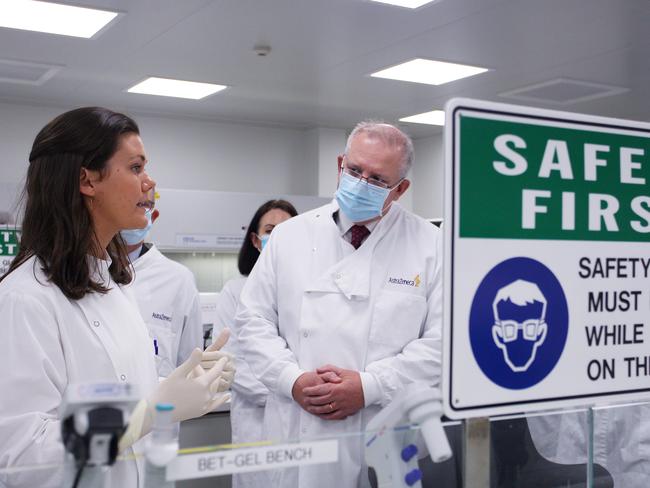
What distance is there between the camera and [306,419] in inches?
76.2

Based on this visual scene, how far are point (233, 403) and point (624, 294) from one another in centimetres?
207

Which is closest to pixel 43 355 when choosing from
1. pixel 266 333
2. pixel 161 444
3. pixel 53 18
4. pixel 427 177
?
pixel 161 444

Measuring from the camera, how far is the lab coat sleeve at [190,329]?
8.75 feet

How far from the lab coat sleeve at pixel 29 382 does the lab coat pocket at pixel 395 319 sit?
901 mm

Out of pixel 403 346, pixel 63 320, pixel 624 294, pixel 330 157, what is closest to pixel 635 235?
pixel 624 294

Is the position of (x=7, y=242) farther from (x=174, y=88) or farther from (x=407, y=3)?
(x=174, y=88)

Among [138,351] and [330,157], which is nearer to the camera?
[138,351]

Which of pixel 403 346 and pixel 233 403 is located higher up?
pixel 403 346

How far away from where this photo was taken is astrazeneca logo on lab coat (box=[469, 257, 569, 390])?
800 mm

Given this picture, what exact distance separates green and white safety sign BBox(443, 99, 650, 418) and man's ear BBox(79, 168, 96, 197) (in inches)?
31.4

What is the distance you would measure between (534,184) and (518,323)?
0.15 m

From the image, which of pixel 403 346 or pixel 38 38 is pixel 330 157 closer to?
pixel 38 38

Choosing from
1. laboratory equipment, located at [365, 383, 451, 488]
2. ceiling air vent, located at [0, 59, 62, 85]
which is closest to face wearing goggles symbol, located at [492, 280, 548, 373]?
laboratory equipment, located at [365, 383, 451, 488]

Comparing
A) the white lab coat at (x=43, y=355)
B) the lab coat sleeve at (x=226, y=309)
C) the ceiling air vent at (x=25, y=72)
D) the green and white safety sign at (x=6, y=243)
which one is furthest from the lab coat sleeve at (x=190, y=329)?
the ceiling air vent at (x=25, y=72)
